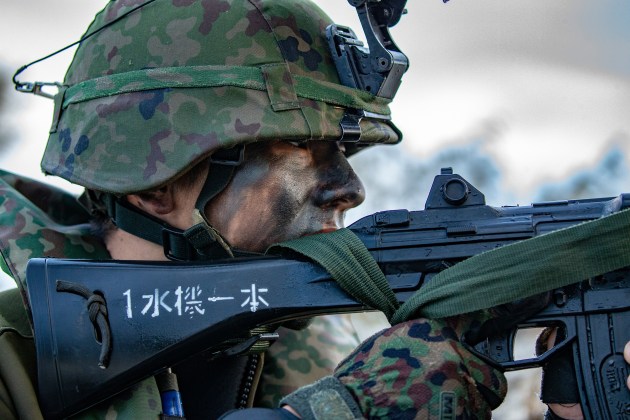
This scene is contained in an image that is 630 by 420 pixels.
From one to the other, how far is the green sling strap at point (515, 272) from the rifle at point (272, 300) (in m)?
Answer: 0.06

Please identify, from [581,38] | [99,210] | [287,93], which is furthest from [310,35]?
[581,38]

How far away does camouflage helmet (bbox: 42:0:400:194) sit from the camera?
3.08m

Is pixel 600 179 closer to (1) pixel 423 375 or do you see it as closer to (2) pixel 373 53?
(2) pixel 373 53

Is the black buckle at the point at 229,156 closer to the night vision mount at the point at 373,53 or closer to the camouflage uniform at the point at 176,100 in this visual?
the camouflage uniform at the point at 176,100

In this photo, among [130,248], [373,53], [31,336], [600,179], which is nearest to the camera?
[31,336]

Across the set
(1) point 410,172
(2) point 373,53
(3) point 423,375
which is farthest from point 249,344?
(1) point 410,172

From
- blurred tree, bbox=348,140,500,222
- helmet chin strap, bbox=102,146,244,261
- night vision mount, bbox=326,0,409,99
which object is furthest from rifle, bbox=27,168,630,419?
blurred tree, bbox=348,140,500,222

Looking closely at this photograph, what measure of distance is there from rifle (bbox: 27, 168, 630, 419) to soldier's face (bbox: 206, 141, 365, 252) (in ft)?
1.08

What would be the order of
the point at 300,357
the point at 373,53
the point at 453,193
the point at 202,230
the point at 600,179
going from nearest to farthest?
1. the point at 453,193
2. the point at 202,230
3. the point at 373,53
4. the point at 300,357
5. the point at 600,179

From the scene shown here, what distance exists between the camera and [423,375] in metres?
2.42

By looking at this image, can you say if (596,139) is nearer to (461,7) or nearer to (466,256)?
(461,7)

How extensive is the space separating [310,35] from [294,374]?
4.06 feet

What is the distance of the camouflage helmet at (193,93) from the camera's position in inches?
121

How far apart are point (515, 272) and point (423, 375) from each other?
0.33 metres
